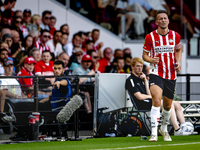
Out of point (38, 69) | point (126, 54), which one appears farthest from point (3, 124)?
point (126, 54)

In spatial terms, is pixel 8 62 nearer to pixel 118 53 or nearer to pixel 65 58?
pixel 65 58

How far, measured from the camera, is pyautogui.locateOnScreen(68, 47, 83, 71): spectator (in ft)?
39.6

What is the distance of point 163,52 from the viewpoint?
776 cm

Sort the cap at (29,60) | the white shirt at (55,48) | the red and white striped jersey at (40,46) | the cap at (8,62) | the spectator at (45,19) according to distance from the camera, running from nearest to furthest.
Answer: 1. the cap at (8,62)
2. the cap at (29,60)
3. the red and white striped jersey at (40,46)
4. the white shirt at (55,48)
5. the spectator at (45,19)

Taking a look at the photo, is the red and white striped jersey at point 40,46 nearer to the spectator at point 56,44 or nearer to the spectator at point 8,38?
the spectator at point 56,44

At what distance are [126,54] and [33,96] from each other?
5.72m

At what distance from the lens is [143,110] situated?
941cm

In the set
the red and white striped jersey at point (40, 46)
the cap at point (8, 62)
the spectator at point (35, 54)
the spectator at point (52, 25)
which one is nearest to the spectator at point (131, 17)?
the spectator at point (52, 25)

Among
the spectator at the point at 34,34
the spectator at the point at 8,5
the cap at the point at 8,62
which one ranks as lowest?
the cap at the point at 8,62

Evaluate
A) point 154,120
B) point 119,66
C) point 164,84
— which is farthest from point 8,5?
point 154,120

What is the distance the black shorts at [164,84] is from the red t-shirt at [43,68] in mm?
4082

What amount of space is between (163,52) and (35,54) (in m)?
4.61

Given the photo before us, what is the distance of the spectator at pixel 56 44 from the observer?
492 inches

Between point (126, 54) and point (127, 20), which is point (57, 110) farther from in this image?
point (127, 20)
